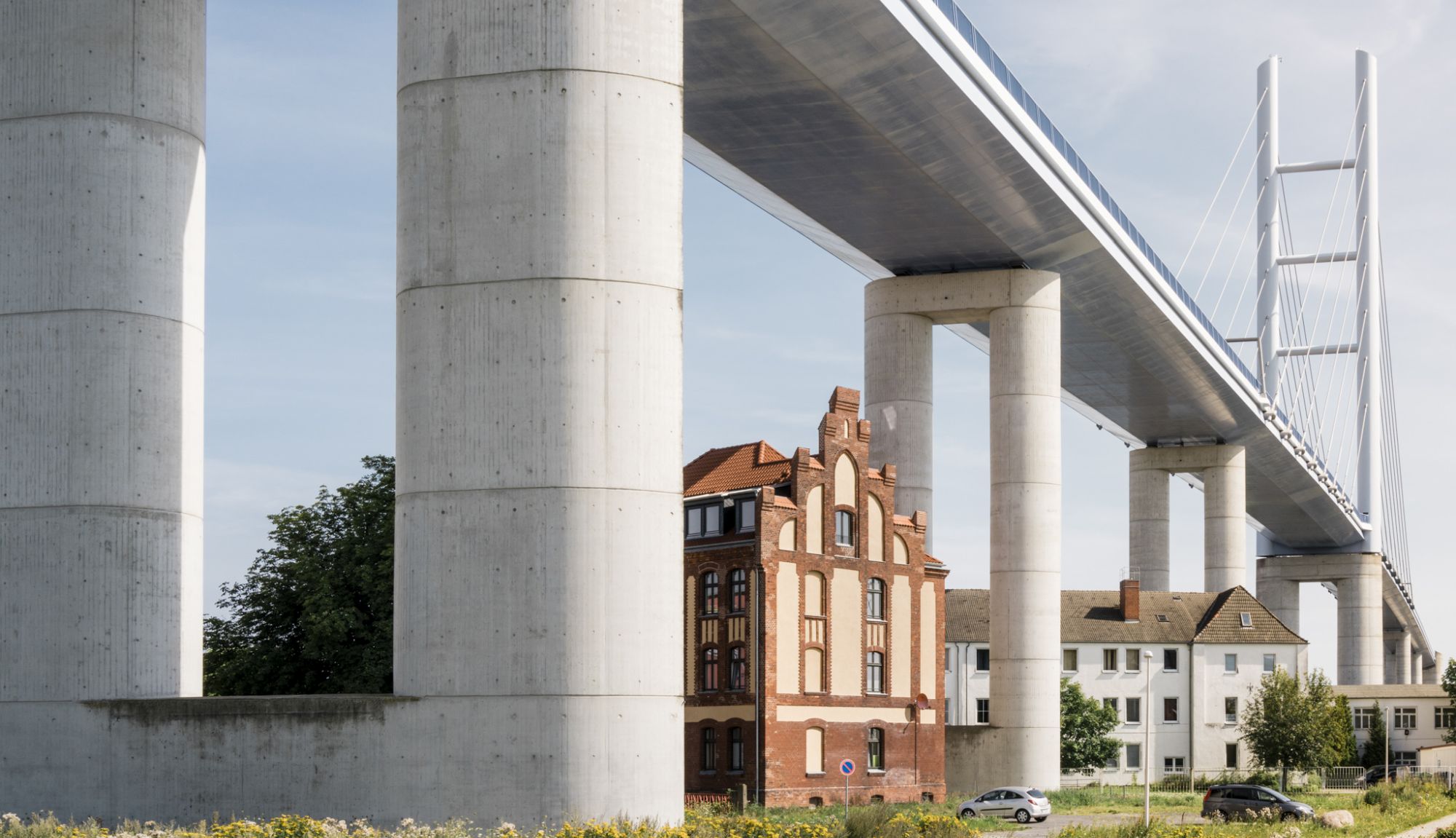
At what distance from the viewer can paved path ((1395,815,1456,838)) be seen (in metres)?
40.2

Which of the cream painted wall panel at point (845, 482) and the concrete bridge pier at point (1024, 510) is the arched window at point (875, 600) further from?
the concrete bridge pier at point (1024, 510)

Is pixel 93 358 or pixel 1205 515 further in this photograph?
pixel 1205 515

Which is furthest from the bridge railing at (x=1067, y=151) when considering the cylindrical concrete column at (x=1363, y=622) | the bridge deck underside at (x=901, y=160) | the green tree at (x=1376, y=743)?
the cylindrical concrete column at (x=1363, y=622)

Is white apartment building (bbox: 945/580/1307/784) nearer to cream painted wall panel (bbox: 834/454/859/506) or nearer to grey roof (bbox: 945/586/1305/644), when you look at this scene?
grey roof (bbox: 945/586/1305/644)

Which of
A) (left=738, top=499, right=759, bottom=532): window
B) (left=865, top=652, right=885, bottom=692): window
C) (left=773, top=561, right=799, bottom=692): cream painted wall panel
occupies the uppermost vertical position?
(left=738, top=499, right=759, bottom=532): window

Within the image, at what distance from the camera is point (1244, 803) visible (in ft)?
163

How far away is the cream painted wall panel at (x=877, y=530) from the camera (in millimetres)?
54250

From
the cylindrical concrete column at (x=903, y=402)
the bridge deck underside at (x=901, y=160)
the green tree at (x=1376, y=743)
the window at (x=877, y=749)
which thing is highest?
the bridge deck underside at (x=901, y=160)

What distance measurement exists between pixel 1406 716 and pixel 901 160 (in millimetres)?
77325

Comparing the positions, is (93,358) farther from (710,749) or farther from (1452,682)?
(1452,682)

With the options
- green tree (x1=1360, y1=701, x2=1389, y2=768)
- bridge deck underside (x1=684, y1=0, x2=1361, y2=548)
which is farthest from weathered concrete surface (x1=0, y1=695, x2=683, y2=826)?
green tree (x1=1360, y1=701, x2=1389, y2=768)

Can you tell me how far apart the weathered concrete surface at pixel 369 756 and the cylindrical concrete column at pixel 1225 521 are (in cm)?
7891

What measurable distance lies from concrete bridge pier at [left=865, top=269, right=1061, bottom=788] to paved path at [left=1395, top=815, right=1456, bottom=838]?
1683cm

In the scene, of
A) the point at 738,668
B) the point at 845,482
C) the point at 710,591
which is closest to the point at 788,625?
the point at 738,668
